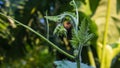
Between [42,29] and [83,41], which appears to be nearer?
[83,41]

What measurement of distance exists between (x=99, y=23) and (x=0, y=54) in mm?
512

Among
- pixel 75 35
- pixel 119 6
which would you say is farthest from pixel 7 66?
pixel 75 35

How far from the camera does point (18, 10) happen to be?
2.11 metres

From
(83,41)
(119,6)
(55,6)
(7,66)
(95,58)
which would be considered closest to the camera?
(83,41)

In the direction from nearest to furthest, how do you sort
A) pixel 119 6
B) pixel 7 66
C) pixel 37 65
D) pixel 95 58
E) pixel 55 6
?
pixel 119 6, pixel 55 6, pixel 95 58, pixel 7 66, pixel 37 65

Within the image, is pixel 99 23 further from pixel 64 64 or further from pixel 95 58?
pixel 64 64

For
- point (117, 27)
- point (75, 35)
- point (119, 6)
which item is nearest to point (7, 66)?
point (117, 27)

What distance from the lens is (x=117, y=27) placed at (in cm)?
202

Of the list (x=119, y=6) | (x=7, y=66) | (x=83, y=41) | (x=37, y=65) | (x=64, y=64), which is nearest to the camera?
(x=83, y=41)

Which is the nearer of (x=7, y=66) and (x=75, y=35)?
(x=75, y=35)

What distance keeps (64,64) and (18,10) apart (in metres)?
1.28

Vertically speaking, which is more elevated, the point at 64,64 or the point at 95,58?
the point at 64,64

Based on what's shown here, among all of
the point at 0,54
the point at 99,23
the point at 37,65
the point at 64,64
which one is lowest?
the point at 37,65

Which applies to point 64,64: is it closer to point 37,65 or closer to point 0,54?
point 0,54
